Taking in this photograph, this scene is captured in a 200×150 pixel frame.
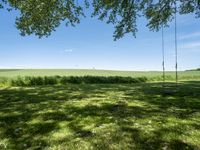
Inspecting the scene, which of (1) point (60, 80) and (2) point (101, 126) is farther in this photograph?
(1) point (60, 80)

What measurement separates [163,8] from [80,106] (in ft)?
52.7

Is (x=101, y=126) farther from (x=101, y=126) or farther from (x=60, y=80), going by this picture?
(x=60, y=80)

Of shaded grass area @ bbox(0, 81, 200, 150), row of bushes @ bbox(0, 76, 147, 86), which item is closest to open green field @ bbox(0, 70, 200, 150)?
shaded grass area @ bbox(0, 81, 200, 150)

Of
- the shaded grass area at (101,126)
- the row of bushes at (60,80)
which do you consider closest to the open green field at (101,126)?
the shaded grass area at (101,126)

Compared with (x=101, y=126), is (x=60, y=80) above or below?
above

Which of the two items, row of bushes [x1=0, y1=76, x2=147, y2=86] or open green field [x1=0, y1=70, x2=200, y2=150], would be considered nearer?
open green field [x1=0, y1=70, x2=200, y2=150]

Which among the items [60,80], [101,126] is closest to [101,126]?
[101,126]

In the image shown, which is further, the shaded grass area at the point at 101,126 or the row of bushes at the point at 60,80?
the row of bushes at the point at 60,80

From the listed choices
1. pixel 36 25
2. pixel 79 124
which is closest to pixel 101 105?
pixel 79 124

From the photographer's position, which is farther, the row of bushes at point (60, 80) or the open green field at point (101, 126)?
the row of bushes at point (60, 80)

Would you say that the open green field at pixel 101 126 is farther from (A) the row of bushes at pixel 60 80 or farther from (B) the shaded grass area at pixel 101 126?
(A) the row of bushes at pixel 60 80

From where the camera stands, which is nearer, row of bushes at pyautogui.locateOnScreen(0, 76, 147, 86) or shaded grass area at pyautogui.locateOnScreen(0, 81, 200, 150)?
shaded grass area at pyautogui.locateOnScreen(0, 81, 200, 150)

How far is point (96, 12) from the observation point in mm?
27375

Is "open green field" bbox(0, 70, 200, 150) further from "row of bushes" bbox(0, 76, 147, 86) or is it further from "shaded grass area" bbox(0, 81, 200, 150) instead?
"row of bushes" bbox(0, 76, 147, 86)
